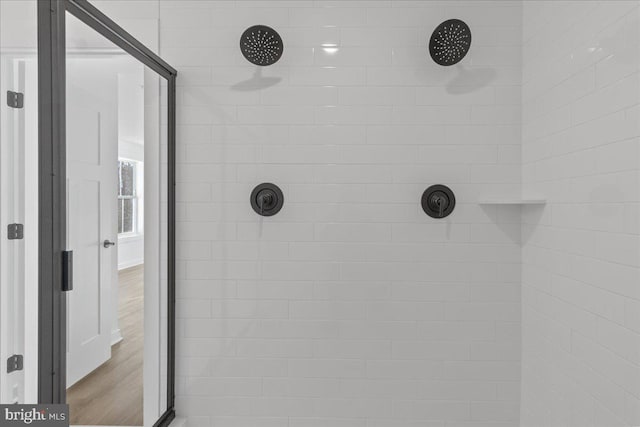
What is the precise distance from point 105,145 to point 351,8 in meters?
1.28

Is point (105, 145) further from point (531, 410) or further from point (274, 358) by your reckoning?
point (531, 410)

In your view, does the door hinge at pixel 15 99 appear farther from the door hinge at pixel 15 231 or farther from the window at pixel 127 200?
the window at pixel 127 200

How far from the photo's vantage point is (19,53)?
3.29 feet

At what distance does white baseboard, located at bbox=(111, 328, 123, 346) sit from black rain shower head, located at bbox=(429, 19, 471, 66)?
201 centimetres

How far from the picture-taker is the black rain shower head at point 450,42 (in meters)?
1.70

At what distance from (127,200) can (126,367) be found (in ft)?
2.75

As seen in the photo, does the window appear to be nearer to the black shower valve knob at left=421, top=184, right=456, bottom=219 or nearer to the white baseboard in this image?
the white baseboard

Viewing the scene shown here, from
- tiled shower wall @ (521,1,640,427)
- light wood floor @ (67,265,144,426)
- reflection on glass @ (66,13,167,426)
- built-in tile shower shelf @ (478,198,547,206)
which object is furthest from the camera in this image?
light wood floor @ (67,265,144,426)

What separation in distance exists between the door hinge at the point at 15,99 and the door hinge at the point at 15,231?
0.98ft

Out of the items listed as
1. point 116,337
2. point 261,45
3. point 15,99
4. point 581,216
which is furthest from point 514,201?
point 116,337

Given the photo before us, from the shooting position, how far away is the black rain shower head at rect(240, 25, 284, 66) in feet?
5.74

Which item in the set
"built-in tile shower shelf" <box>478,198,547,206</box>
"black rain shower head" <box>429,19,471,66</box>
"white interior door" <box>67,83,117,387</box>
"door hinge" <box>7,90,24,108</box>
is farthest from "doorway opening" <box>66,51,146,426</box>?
"built-in tile shower shelf" <box>478,198,547,206</box>

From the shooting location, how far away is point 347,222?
1.90m

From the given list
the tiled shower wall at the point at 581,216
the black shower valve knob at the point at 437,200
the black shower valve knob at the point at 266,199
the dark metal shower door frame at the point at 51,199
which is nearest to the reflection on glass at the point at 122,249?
the dark metal shower door frame at the point at 51,199
